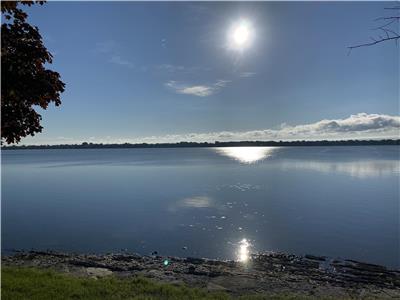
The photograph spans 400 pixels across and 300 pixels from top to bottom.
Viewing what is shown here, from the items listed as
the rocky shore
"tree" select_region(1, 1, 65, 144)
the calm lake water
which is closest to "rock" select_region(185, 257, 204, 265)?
the rocky shore

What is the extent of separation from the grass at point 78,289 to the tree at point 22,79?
18.4ft

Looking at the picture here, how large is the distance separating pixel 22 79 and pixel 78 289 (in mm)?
8086

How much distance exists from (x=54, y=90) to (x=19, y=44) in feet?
4.55

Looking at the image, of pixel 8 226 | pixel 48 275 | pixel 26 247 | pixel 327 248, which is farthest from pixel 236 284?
pixel 8 226

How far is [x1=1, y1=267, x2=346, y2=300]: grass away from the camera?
12844 mm

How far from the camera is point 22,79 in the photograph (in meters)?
9.41

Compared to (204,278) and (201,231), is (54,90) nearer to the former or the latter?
(204,278)

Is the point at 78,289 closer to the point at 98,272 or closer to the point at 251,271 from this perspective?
the point at 98,272

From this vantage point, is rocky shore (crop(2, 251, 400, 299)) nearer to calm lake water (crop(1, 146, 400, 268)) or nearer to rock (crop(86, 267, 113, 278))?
rock (crop(86, 267, 113, 278))

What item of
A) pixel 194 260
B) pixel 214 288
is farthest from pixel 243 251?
pixel 214 288

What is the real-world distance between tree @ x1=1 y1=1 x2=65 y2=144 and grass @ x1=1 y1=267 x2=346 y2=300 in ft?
18.4

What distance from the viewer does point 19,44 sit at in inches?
378

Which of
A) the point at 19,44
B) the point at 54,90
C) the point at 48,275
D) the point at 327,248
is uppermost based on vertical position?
the point at 19,44

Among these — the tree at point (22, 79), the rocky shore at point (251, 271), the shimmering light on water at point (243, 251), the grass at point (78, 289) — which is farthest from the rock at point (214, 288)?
the tree at point (22, 79)
